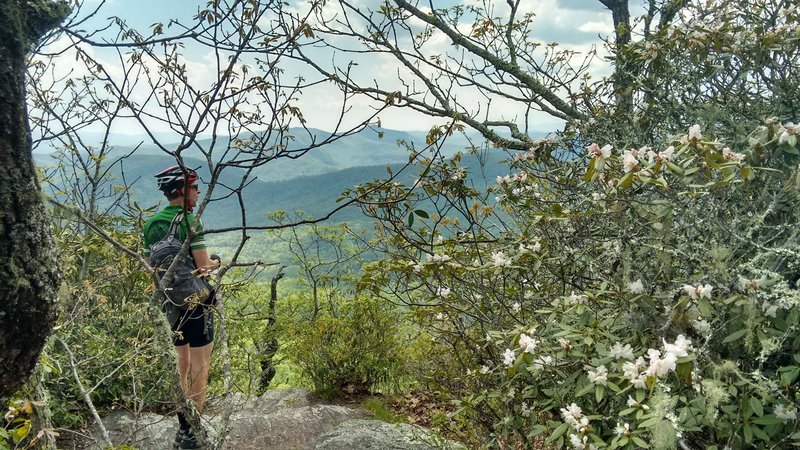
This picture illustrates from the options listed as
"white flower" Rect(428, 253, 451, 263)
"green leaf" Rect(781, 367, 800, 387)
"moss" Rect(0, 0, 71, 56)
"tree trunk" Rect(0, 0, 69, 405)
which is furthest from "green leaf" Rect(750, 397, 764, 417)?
"moss" Rect(0, 0, 71, 56)

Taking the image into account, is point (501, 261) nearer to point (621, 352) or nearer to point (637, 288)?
point (637, 288)

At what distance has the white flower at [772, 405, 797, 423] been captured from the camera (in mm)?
1905

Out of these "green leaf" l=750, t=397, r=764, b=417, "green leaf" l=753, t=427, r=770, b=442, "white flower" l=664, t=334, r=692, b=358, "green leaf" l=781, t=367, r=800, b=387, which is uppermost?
"white flower" l=664, t=334, r=692, b=358

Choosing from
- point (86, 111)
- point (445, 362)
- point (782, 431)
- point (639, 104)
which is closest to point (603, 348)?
point (782, 431)

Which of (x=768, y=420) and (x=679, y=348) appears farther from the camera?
(x=768, y=420)

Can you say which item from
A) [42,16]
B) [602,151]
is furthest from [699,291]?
[42,16]

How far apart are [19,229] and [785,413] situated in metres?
2.65

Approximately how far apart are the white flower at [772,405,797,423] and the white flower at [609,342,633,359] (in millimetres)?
508

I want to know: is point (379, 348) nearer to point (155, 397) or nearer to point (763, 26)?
point (155, 397)

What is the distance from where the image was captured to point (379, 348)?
698 centimetres

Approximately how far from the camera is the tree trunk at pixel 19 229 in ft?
5.28

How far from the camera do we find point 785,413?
1.92 m

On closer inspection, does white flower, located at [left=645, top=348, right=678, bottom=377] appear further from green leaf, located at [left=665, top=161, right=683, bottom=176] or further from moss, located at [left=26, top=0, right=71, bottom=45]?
moss, located at [left=26, top=0, right=71, bottom=45]

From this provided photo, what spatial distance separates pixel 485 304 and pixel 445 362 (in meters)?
1.63
